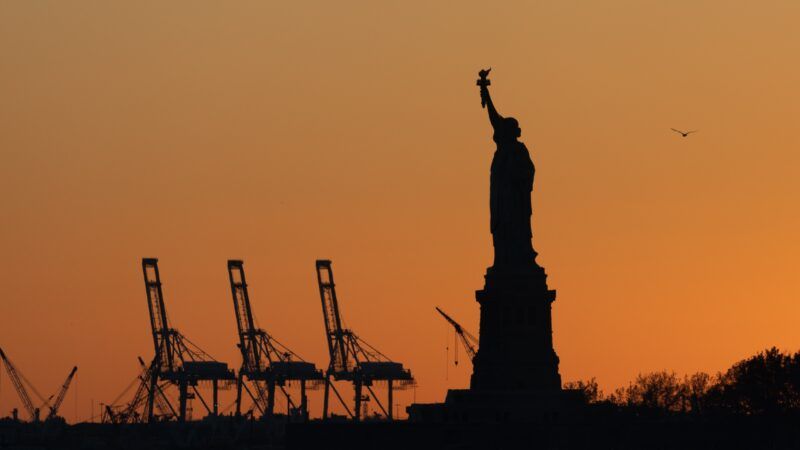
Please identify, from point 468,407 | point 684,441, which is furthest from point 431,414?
point 684,441

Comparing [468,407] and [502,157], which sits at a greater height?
[502,157]

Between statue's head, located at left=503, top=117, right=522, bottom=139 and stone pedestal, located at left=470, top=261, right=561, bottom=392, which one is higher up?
statue's head, located at left=503, top=117, right=522, bottom=139

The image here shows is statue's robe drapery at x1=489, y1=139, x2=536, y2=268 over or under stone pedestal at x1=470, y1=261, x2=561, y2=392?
over

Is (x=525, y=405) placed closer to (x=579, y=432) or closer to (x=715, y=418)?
(x=579, y=432)

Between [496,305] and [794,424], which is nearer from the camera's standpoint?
[496,305]

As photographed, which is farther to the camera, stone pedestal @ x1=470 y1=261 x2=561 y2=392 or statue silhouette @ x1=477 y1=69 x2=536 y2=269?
statue silhouette @ x1=477 y1=69 x2=536 y2=269

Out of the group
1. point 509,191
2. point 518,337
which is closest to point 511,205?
point 509,191
